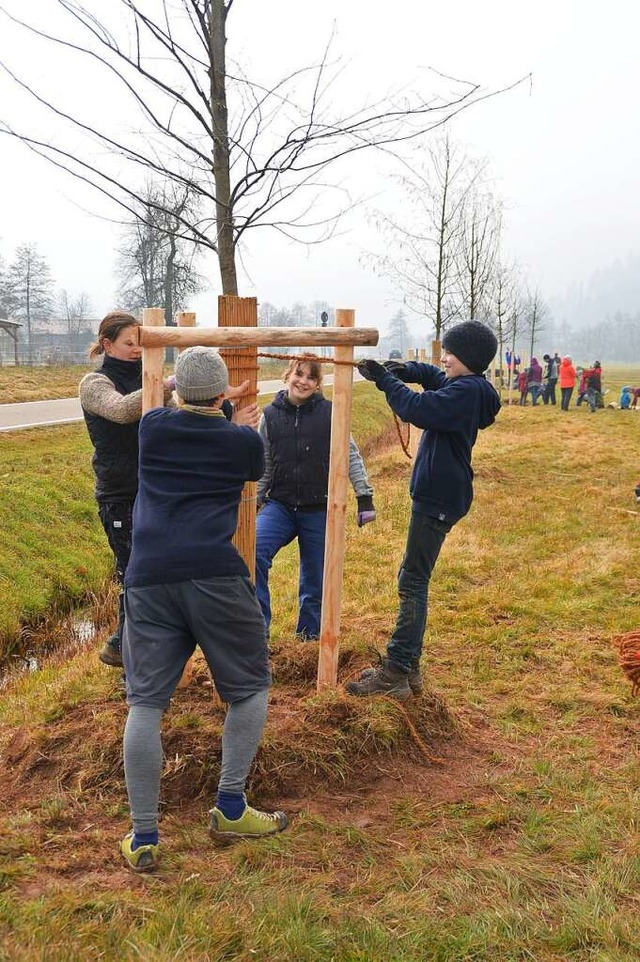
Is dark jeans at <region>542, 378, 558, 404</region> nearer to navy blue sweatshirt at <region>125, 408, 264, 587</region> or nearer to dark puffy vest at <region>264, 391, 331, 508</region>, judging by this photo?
dark puffy vest at <region>264, 391, 331, 508</region>

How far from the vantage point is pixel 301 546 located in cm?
545

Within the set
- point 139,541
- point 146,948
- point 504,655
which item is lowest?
point 504,655

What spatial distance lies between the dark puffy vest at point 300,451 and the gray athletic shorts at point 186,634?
2.04 meters

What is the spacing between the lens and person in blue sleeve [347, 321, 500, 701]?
13.6 ft

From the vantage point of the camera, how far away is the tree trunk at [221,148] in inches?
171

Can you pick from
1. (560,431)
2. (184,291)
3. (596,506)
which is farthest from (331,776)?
(184,291)

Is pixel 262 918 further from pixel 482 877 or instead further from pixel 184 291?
pixel 184 291

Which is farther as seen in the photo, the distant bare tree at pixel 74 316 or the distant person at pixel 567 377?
the distant bare tree at pixel 74 316

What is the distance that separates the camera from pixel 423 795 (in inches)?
151

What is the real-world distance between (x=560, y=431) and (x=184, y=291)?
30859mm

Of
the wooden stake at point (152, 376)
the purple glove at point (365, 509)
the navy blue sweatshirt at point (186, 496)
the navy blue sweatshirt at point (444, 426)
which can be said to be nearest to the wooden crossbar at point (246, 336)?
the wooden stake at point (152, 376)

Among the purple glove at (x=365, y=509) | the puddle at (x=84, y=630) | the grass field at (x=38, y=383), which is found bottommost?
the puddle at (x=84, y=630)

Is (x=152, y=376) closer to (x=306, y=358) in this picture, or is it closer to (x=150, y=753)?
(x=306, y=358)

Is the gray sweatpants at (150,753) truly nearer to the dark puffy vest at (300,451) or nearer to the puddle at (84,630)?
the dark puffy vest at (300,451)
